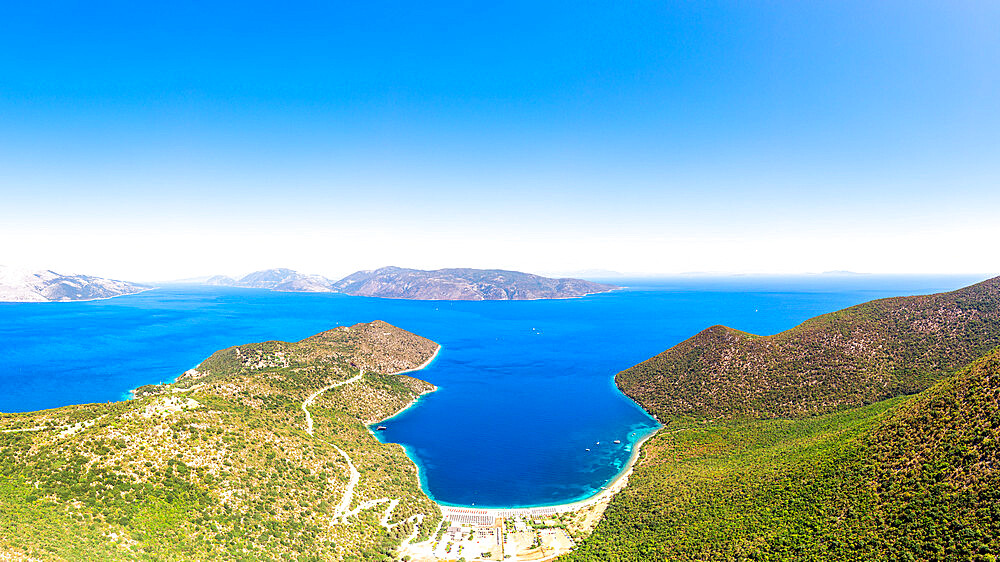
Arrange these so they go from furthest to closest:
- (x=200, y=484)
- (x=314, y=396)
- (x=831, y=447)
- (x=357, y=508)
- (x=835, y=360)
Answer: (x=835, y=360) < (x=314, y=396) < (x=831, y=447) < (x=357, y=508) < (x=200, y=484)

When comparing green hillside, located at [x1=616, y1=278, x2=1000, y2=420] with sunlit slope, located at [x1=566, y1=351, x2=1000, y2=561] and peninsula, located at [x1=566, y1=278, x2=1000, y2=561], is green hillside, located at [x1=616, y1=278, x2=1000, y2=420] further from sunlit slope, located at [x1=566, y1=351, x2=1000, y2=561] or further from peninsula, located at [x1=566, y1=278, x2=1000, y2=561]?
sunlit slope, located at [x1=566, y1=351, x2=1000, y2=561]

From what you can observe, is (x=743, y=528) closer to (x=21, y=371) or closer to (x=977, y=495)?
(x=977, y=495)

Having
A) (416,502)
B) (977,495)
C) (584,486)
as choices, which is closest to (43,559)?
(416,502)

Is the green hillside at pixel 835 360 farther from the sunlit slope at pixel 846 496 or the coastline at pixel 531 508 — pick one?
the coastline at pixel 531 508

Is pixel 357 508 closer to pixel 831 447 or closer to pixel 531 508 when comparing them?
pixel 531 508

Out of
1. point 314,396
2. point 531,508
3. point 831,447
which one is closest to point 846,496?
point 831,447

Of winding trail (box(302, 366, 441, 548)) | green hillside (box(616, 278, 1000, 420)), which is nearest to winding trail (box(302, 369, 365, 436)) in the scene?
winding trail (box(302, 366, 441, 548))
